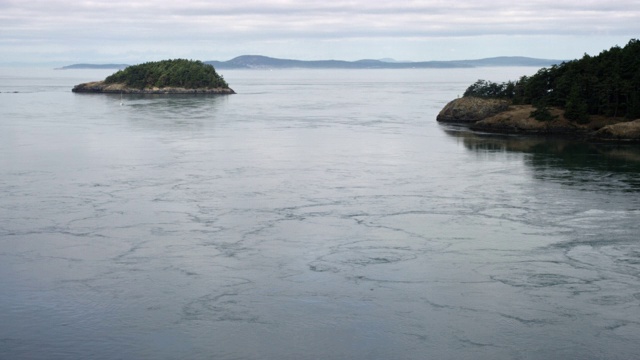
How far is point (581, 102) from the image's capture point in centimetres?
4259

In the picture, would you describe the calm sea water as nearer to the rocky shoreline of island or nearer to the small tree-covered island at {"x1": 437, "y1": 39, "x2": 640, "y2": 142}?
the rocky shoreline of island

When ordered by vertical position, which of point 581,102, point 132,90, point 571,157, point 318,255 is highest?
point 132,90

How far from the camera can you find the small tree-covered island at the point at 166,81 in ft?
338

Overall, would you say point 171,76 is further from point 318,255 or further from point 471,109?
point 318,255

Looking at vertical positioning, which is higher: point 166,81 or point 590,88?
point 166,81

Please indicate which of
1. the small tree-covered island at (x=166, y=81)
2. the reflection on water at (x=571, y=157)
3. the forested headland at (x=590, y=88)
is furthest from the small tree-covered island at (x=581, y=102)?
the small tree-covered island at (x=166, y=81)

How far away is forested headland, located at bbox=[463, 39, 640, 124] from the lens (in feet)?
136

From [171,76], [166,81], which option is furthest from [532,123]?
[166,81]

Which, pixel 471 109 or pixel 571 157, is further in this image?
pixel 471 109

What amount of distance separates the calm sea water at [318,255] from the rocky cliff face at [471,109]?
15052 mm

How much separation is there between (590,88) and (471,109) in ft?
31.1

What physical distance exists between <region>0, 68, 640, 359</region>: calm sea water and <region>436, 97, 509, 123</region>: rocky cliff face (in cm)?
1505

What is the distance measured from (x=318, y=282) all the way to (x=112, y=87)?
318 ft

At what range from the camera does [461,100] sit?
5278cm
